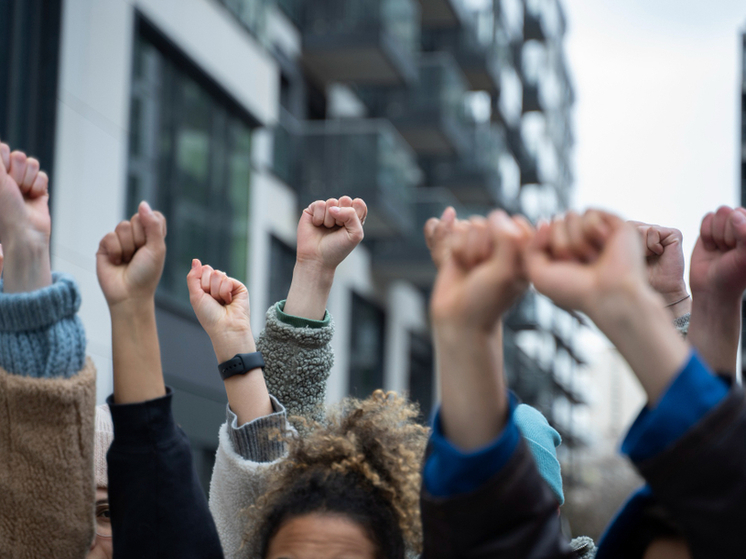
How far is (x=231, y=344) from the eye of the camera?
224cm

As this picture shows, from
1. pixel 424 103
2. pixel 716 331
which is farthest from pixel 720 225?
pixel 424 103

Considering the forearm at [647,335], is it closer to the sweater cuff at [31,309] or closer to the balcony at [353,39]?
the sweater cuff at [31,309]

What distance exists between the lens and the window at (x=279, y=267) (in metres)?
14.4

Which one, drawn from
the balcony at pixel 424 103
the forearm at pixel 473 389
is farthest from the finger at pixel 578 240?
the balcony at pixel 424 103

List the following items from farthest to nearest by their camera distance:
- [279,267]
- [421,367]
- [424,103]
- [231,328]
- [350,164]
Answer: [421,367], [424,103], [350,164], [279,267], [231,328]

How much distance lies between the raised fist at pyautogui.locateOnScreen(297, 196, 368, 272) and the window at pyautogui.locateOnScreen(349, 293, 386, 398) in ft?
46.2

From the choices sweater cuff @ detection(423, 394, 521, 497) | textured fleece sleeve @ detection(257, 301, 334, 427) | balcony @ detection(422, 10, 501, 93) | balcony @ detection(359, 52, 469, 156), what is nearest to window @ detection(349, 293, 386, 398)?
balcony @ detection(359, 52, 469, 156)

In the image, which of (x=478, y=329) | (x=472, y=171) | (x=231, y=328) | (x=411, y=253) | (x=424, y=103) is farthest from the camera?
(x=472, y=171)

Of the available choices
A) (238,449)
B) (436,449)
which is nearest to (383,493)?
(238,449)

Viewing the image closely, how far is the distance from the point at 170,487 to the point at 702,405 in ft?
2.97

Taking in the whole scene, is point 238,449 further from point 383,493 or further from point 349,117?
point 349,117

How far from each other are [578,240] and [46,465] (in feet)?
3.24

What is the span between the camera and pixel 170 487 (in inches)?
67.3

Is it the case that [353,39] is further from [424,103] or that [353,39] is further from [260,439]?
[260,439]
